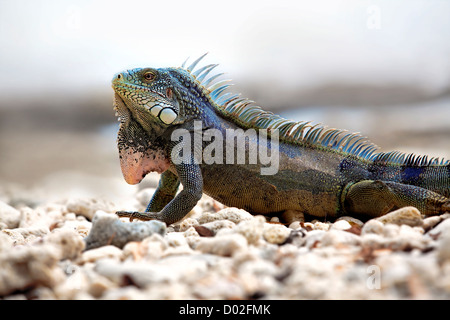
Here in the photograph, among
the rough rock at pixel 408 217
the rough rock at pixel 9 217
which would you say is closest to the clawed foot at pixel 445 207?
the rough rock at pixel 408 217

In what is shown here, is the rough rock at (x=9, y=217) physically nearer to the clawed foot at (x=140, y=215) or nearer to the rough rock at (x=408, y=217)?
the clawed foot at (x=140, y=215)

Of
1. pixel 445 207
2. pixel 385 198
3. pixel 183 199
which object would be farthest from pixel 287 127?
pixel 445 207

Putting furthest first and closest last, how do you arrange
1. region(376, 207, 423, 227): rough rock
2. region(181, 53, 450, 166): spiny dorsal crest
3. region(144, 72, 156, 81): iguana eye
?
region(181, 53, 450, 166): spiny dorsal crest < region(144, 72, 156, 81): iguana eye < region(376, 207, 423, 227): rough rock

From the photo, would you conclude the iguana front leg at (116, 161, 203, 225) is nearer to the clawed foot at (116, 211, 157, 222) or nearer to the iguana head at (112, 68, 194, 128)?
the clawed foot at (116, 211, 157, 222)

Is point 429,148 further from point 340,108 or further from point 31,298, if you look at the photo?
point 31,298

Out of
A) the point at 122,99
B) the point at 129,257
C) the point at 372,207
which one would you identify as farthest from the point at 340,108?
the point at 129,257

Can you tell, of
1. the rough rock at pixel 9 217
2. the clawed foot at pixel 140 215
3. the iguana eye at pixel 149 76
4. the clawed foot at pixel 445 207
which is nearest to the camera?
the clawed foot at pixel 445 207

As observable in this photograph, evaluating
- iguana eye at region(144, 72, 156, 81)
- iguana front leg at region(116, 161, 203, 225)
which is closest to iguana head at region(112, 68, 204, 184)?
iguana eye at region(144, 72, 156, 81)

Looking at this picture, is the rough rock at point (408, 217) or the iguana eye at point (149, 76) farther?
the iguana eye at point (149, 76)

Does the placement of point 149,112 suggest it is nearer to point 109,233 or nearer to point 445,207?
point 109,233
